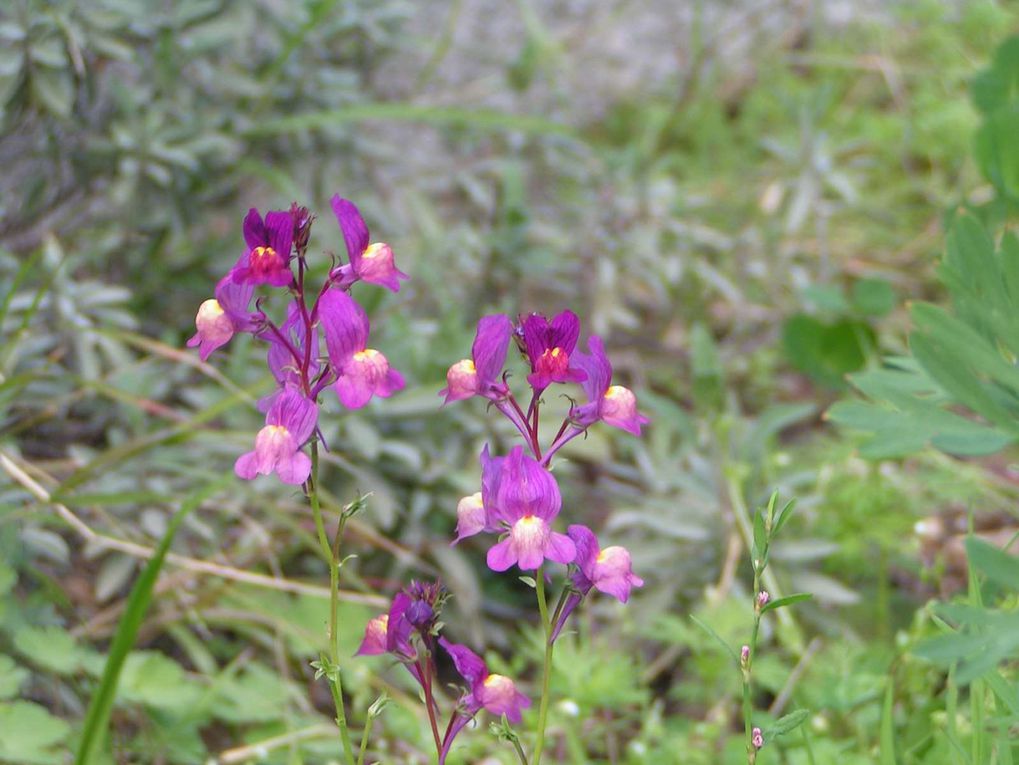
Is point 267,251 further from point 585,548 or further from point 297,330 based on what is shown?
point 585,548

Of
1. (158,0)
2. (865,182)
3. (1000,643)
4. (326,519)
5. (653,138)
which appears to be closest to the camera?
(1000,643)

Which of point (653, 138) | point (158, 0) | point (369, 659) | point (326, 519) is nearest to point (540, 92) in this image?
point (653, 138)

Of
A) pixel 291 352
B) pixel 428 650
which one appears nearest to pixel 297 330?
pixel 291 352

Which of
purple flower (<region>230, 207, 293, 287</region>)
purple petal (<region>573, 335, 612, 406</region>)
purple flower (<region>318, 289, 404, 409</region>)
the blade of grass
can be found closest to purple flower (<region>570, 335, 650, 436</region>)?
purple petal (<region>573, 335, 612, 406</region>)

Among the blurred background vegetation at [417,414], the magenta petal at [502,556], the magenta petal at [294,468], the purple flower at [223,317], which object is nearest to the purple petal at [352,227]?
the purple flower at [223,317]

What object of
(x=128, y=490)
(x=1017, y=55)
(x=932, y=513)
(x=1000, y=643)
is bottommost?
(x=932, y=513)

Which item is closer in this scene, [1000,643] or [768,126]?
[1000,643]

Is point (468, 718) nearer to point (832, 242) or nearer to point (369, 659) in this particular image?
point (369, 659)
